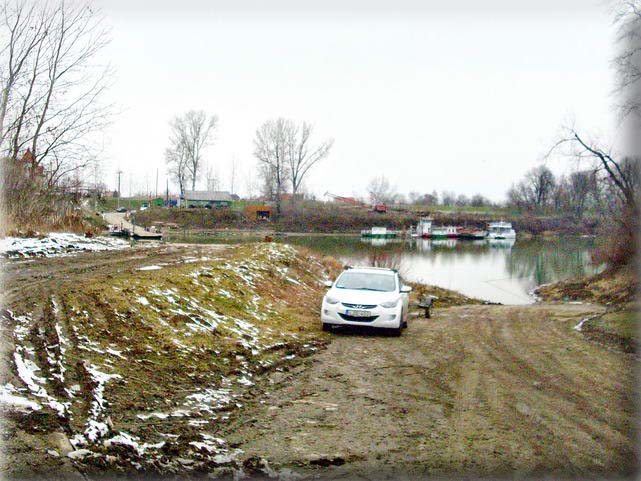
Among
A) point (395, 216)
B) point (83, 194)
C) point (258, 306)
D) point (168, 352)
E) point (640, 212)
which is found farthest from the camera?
point (395, 216)

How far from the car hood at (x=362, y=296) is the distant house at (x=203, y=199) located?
91.7 m

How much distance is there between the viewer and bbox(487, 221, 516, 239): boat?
299 feet

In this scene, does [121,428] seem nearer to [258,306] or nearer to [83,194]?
[258,306]

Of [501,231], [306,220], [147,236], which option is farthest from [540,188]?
[147,236]

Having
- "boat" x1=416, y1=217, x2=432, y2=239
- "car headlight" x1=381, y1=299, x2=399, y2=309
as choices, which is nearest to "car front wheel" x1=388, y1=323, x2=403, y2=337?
"car headlight" x1=381, y1=299, x2=399, y2=309

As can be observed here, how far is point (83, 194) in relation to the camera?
84.5 ft

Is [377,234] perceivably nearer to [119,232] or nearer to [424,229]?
[424,229]

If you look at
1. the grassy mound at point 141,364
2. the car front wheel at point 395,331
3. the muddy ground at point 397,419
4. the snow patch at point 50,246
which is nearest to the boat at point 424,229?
the snow patch at point 50,246

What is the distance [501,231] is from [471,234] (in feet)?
18.7

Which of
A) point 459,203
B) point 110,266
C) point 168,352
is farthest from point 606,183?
point 459,203

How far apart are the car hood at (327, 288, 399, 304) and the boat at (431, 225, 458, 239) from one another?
268ft

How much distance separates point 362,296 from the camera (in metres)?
14.1

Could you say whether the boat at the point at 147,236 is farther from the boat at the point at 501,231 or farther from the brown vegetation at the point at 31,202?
the boat at the point at 501,231

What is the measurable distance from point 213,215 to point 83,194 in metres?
70.3
